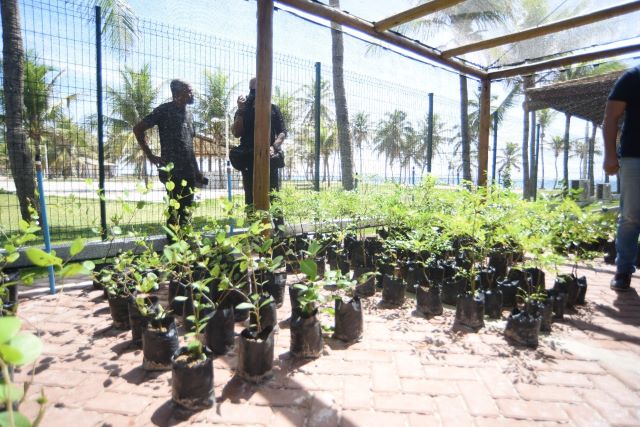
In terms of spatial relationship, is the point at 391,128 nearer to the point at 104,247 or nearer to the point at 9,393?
the point at 104,247

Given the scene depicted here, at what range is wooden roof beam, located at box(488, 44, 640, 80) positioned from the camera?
4.69m

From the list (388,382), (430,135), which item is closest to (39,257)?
(388,382)

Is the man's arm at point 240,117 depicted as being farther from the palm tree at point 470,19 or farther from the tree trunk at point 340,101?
the tree trunk at point 340,101

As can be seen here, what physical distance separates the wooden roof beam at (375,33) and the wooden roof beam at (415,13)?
14 centimetres

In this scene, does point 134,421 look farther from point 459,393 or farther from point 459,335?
point 459,335

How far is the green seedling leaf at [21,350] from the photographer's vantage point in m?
0.56

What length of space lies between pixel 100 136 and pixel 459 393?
4.62 m

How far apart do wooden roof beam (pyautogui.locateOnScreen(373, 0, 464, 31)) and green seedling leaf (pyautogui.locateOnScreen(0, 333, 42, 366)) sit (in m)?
3.88

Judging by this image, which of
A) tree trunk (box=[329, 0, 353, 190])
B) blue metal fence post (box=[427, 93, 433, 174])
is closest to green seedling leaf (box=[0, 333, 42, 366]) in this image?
tree trunk (box=[329, 0, 353, 190])

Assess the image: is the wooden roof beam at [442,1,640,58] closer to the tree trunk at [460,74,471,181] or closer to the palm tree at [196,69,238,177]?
the palm tree at [196,69,238,177]

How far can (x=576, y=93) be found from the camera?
7.16m

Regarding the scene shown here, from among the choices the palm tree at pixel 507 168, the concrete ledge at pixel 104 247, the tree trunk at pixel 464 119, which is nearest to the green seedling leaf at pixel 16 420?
the concrete ledge at pixel 104 247

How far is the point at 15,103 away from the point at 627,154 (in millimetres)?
8036

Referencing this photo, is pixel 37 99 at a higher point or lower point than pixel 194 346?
higher
